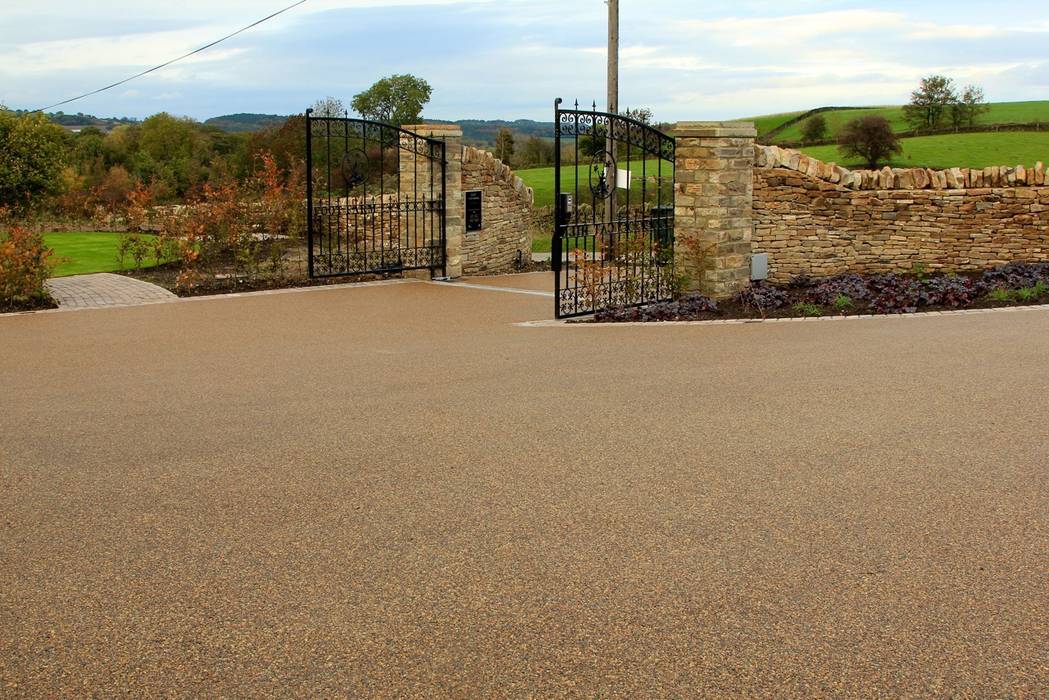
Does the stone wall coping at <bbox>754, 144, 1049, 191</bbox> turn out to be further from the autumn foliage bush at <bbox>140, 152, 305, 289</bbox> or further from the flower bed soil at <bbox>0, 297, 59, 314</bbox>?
the flower bed soil at <bbox>0, 297, 59, 314</bbox>

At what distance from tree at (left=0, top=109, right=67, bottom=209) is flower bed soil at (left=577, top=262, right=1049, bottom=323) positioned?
81.4 feet

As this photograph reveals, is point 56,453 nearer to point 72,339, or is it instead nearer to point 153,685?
point 153,685

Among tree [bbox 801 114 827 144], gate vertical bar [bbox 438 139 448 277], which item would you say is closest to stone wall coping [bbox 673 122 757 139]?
gate vertical bar [bbox 438 139 448 277]

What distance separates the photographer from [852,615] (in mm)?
4383

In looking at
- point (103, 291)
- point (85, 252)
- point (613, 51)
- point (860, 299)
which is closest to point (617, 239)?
point (860, 299)

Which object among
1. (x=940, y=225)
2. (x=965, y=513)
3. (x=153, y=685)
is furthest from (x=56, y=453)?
(x=940, y=225)

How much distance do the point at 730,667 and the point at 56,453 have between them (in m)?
4.78

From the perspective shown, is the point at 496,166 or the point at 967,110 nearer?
the point at 496,166

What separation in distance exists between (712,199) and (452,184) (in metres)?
5.78

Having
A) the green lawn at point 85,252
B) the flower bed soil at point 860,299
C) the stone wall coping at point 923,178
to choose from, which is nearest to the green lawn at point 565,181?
the green lawn at point 85,252

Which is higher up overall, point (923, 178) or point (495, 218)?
point (923, 178)

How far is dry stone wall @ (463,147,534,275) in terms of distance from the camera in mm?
19000

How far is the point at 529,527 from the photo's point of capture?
536 centimetres

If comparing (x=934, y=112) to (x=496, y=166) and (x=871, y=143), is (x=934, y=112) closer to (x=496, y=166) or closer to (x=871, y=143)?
(x=871, y=143)
